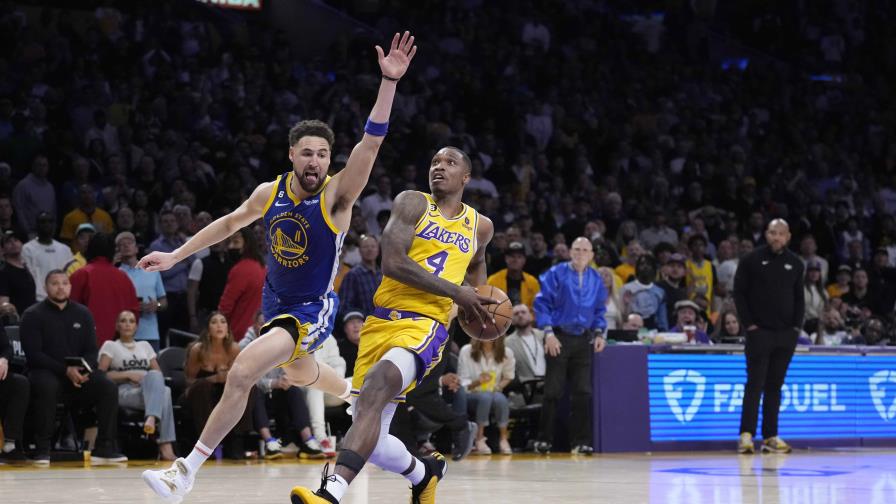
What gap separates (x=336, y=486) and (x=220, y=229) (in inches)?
82.0

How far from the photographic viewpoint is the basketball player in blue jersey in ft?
22.8

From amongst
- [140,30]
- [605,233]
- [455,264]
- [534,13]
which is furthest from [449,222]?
[534,13]

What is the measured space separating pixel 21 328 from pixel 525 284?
5648 millimetres

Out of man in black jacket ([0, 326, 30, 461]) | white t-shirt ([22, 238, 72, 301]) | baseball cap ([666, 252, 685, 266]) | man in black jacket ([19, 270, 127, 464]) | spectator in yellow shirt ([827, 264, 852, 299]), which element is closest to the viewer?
man in black jacket ([0, 326, 30, 461])

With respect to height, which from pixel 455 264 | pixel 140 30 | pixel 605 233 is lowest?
pixel 455 264

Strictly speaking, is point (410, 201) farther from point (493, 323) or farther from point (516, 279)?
point (516, 279)

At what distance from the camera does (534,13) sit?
23656mm

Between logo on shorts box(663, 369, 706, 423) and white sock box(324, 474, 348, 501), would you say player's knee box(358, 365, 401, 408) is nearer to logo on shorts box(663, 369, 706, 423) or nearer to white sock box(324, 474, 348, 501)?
white sock box(324, 474, 348, 501)

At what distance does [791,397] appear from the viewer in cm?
1455

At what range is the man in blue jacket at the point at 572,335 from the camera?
13.3 metres

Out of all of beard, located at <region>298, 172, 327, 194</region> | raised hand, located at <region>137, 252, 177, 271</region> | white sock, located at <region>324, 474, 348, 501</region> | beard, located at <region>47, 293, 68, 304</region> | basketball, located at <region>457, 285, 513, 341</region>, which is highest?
beard, located at <region>298, 172, 327, 194</region>

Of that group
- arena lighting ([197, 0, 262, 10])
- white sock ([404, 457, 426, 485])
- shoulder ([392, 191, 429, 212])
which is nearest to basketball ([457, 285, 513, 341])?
shoulder ([392, 191, 429, 212])

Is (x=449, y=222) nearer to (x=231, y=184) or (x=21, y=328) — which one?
(x=21, y=328)

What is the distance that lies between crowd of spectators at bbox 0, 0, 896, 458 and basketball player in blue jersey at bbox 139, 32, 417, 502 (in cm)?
484
